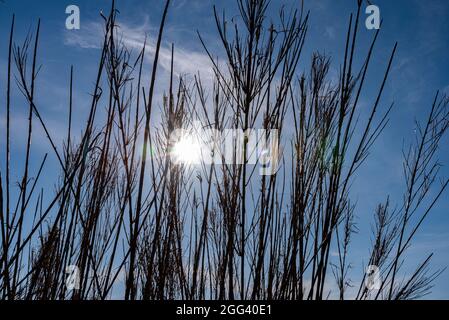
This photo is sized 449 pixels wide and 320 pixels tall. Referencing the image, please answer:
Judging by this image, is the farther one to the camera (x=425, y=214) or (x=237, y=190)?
(x=425, y=214)

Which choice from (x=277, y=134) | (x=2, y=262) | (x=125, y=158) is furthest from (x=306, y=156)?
(x=2, y=262)

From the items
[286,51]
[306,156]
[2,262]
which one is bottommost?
[2,262]
